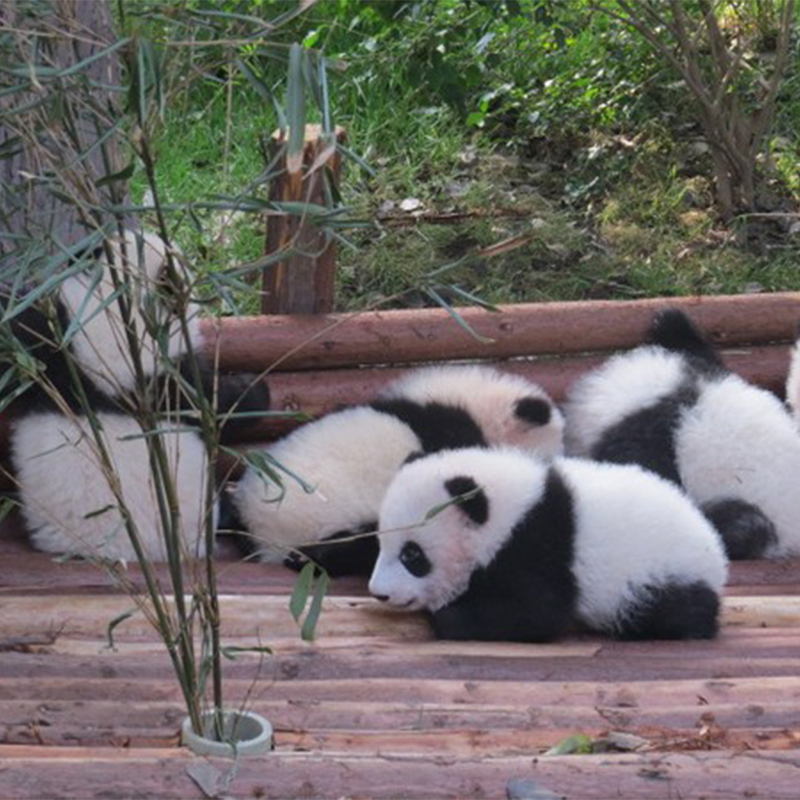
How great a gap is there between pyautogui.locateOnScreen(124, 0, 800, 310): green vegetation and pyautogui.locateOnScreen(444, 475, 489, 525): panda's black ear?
8.09 ft

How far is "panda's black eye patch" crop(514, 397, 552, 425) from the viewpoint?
A: 184 inches

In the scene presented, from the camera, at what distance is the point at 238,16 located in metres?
2.38

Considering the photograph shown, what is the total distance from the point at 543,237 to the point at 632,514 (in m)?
3.03

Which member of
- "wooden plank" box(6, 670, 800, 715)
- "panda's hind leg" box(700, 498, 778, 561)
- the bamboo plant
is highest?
the bamboo plant

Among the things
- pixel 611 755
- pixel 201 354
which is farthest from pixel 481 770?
pixel 201 354

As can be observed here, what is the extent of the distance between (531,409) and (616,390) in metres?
0.30

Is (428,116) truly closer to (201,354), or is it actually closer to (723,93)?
(723,93)

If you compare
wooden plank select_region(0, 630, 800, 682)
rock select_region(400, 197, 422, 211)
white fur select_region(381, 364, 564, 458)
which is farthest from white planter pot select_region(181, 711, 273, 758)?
rock select_region(400, 197, 422, 211)

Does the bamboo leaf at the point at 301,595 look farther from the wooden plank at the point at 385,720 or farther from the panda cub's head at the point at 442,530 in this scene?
the panda cub's head at the point at 442,530

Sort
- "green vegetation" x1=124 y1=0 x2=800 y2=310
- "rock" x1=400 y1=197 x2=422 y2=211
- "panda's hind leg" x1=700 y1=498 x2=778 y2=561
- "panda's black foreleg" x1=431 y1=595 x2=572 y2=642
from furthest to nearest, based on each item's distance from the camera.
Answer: "rock" x1=400 y1=197 x2=422 y2=211, "green vegetation" x1=124 y1=0 x2=800 y2=310, "panda's hind leg" x1=700 y1=498 x2=778 y2=561, "panda's black foreleg" x1=431 y1=595 x2=572 y2=642

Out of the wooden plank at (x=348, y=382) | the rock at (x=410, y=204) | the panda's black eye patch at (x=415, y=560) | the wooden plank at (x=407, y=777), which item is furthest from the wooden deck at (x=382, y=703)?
the rock at (x=410, y=204)

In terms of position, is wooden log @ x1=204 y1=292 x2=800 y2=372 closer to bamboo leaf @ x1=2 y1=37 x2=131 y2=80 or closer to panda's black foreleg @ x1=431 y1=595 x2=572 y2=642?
panda's black foreleg @ x1=431 y1=595 x2=572 y2=642

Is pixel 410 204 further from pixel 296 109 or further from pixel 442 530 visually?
pixel 296 109

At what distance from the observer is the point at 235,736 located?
9.20 ft
